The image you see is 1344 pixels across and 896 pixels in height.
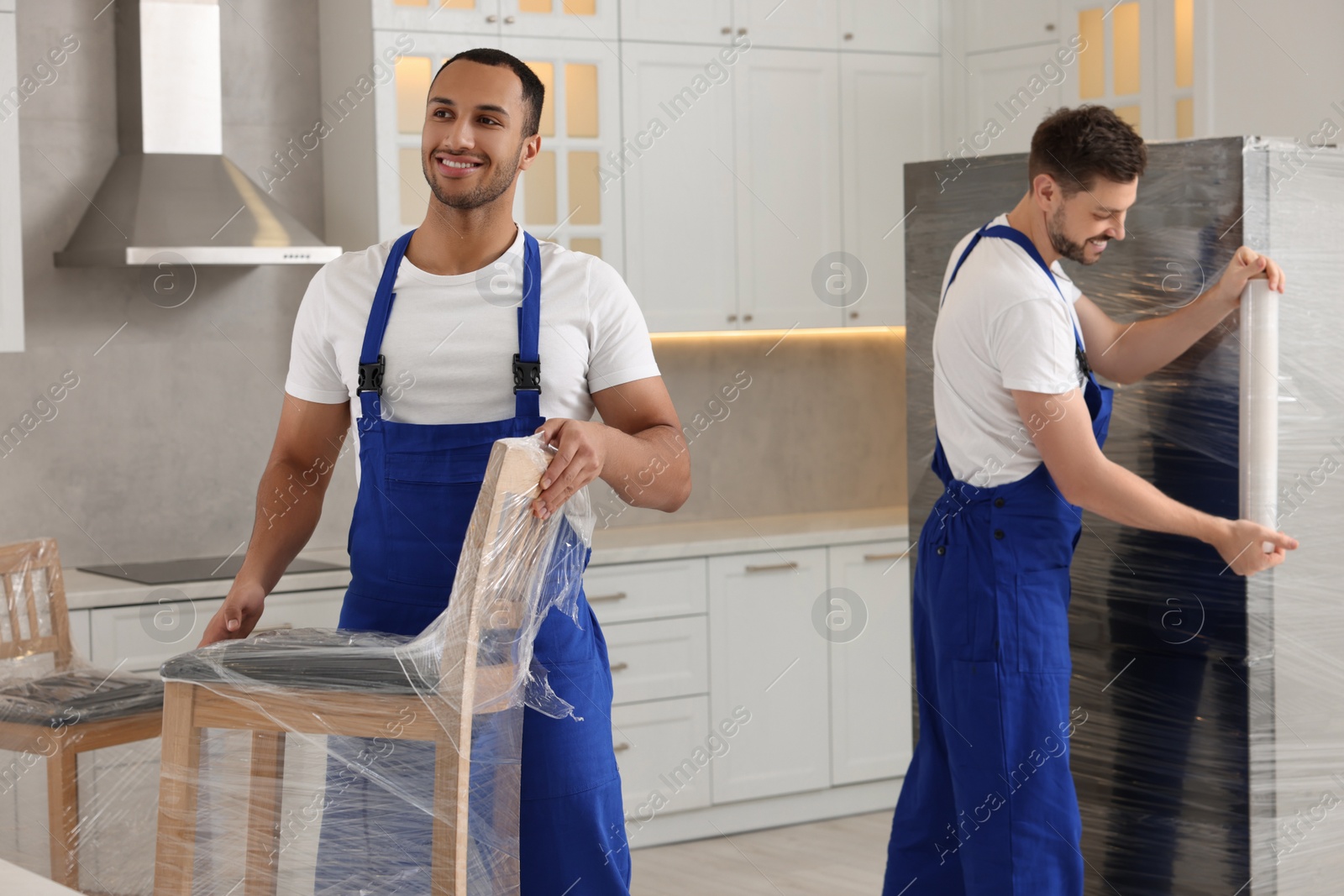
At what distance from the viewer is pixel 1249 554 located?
2219 mm

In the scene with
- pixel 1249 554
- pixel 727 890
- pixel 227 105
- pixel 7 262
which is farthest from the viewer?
pixel 227 105

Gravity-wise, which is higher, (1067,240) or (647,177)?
(647,177)

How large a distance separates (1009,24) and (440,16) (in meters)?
1.66

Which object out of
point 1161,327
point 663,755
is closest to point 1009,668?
point 1161,327

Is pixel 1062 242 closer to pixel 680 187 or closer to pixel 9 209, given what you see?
pixel 680 187

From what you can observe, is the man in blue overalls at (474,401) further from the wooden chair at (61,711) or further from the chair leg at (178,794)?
the wooden chair at (61,711)

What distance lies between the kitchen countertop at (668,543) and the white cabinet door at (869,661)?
0.25 feet

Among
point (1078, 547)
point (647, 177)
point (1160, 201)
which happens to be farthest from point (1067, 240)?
point (647, 177)

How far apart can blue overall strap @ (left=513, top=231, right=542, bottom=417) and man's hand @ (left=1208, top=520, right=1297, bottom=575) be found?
1100 millimetres

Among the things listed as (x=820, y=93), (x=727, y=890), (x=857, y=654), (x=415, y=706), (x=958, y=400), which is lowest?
(x=727, y=890)

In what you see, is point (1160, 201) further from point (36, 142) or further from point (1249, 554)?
point (36, 142)

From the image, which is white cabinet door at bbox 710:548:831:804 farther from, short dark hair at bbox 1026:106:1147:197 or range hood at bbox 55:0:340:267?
short dark hair at bbox 1026:106:1147:197

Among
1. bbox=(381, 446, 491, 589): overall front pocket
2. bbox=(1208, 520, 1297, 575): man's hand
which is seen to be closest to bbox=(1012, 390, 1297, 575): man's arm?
bbox=(1208, 520, 1297, 575): man's hand

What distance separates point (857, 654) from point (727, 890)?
2.79ft
